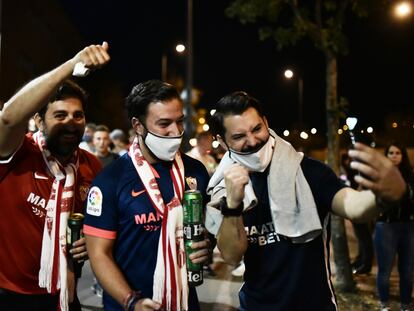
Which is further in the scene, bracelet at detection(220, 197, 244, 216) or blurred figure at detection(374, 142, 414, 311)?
blurred figure at detection(374, 142, 414, 311)

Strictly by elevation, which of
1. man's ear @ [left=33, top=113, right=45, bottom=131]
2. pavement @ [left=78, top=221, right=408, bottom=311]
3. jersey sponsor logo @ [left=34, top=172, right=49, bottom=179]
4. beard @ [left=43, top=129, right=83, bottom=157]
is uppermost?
man's ear @ [left=33, top=113, right=45, bottom=131]

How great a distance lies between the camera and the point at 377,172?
6.14ft

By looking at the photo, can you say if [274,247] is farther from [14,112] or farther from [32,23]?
[32,23]

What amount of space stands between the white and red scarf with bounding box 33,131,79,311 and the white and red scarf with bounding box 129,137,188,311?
2.02ft

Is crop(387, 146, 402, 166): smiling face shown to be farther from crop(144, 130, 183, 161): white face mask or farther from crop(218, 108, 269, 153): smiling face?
crop(144, 130, 183, 161): white face mask

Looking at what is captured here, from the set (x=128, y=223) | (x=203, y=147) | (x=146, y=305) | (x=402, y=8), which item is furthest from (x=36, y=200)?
(x=402, y=8)

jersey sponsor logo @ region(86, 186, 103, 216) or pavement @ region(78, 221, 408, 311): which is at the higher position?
jersey sponsor logo @ region(86, 186, 103, 216)

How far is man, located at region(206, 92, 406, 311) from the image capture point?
8.19 feet

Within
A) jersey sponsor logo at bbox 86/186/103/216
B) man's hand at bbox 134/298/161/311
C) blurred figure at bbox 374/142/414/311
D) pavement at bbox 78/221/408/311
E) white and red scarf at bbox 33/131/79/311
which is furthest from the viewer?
pavement at bbox 78/221/408/311

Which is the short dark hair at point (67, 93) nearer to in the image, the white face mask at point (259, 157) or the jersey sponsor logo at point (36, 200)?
the jersey sponsor logo at point (36, 200)

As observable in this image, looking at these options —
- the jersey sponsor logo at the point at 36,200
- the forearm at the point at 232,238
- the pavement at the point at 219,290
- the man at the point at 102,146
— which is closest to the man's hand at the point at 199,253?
the forearm at the point at 232,238

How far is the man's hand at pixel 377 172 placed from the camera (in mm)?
1872

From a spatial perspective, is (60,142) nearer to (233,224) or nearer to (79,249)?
(79,249)

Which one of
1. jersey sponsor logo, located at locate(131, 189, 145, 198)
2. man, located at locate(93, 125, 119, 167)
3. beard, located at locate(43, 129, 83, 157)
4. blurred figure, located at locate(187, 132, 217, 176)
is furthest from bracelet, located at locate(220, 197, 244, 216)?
blurred figure, located at locate(187, 132, 217, 176)
